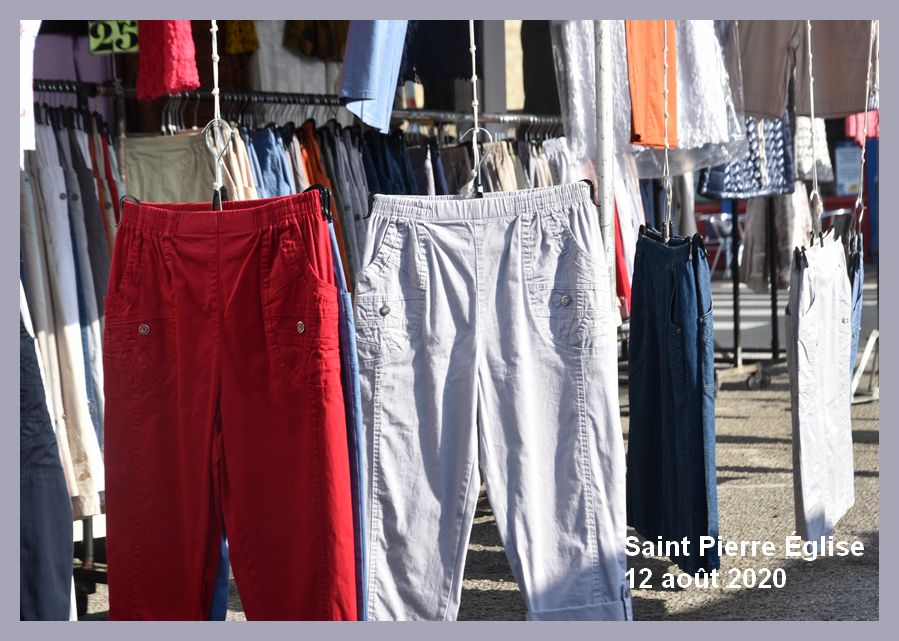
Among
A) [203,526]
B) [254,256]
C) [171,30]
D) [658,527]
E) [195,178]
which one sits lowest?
[658,527]

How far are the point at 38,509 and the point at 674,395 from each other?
1806 millimetres

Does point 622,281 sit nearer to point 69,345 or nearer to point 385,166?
point 385,166

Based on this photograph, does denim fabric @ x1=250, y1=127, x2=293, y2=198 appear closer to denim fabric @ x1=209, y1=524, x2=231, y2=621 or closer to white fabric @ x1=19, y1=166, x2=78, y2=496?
white fabric @ x1=19, y1=166, x2=78, y2=496

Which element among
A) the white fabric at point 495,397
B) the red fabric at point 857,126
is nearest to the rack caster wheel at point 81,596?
the white fabric at point 495,397

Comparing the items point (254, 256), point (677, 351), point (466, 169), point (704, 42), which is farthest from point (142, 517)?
point (704, 42)

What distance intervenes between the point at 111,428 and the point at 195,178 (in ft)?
5.10

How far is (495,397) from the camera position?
266 cm

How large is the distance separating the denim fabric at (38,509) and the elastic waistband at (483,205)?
90 centimetres

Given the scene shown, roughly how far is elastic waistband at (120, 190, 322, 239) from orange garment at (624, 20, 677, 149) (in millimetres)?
2200

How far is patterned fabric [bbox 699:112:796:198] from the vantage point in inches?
259

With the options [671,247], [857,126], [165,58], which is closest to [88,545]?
[165,58]

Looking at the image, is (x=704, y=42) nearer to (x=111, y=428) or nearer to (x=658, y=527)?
(x=658, y=527)

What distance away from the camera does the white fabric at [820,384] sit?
339cm

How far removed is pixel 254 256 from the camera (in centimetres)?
252
